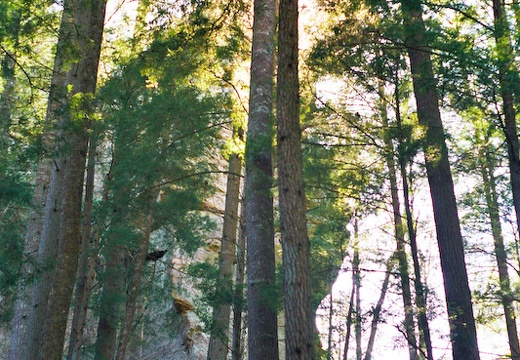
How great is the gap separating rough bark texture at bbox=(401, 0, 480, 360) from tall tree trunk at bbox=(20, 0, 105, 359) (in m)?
4.49

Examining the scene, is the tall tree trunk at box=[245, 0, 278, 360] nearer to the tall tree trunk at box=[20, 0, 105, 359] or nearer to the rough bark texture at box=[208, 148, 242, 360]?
the rough bark texture at box=[208, 148, 242, 360]

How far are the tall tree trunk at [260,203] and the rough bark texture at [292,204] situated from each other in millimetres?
1759

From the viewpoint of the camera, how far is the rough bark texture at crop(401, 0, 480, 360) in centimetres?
819

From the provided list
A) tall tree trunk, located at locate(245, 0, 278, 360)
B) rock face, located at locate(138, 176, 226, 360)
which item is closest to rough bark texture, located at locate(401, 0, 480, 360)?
tall tree trunk, located at locate(245, 0, 278, 360)

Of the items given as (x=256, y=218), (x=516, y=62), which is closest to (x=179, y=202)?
(x=256, y=218)

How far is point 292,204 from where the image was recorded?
573cm

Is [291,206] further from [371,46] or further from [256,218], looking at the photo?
[371,46]

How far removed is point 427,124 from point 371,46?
173 centimetres

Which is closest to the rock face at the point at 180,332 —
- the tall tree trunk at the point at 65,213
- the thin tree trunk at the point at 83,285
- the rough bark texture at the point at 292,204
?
the thin tree trunk at the point at 83,285

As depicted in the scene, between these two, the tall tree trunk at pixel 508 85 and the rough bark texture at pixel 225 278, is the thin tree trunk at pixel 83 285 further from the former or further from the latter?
the tall tree trunk at pixel 508 85

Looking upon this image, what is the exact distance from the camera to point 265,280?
7.47m

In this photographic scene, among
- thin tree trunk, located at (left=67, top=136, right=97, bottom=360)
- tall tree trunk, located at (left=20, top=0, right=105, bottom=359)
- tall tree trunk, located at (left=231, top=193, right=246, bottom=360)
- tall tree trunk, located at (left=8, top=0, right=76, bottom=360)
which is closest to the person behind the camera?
tall tree trunk, located at (left=20, top=0, right=105, bottom=359)

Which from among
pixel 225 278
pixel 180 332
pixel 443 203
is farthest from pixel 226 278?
pixel 180 332

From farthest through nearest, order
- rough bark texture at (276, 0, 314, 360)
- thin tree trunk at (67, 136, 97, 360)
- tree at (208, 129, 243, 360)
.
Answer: tree at (208, 129, 243, 360)
thin tree trunk at (67, 136, 97, 360)
rough bark texture at (276, 0, 314, 360)
